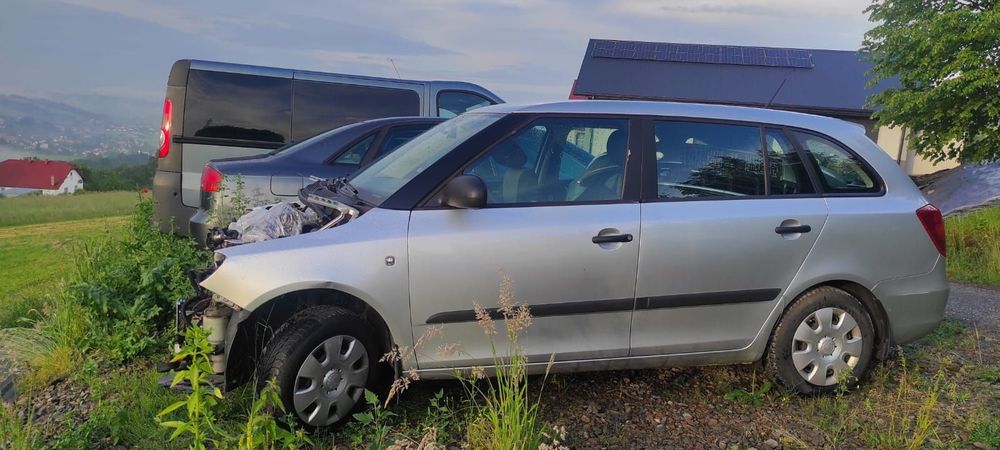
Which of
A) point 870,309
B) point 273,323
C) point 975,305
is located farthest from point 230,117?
point 975,305

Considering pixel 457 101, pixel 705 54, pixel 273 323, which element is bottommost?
pixel 273 323

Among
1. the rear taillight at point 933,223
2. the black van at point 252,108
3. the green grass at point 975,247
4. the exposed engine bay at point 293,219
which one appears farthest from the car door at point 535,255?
the green grass at point 975,247

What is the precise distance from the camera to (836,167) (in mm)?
3740

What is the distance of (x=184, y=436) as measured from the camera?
302 cm

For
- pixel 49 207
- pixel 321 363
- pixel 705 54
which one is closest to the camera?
pixel 321 363

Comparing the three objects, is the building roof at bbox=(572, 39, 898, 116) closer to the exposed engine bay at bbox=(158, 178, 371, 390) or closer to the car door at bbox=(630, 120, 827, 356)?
the car door at bbox=(630, 120, 827, 356)

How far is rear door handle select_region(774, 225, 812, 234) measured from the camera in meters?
3.46

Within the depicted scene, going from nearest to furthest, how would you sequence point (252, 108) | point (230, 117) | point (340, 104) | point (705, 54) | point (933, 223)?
point (933, 223), point (230, 117), point (252, 108), point (340, 104), point (705, 54)

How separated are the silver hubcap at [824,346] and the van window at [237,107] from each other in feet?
20.4

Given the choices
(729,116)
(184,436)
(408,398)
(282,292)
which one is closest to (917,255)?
(729,116)

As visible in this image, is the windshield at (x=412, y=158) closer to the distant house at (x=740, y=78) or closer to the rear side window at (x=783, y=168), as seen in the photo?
the rear side window at (x=783, y=168)

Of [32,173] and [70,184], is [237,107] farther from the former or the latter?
[70,184]

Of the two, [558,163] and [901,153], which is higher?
[901,153]

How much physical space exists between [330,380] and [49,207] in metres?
22.4
